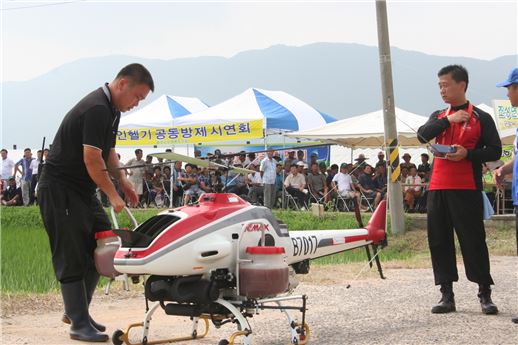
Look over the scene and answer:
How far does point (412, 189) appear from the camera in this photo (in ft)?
65.6

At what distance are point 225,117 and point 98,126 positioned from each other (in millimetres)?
18615

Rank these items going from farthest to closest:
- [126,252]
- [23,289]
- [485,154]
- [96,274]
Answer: [23,289], [485,154], [96,274], [126,252]

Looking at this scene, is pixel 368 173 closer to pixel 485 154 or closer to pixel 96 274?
pixel 485 154

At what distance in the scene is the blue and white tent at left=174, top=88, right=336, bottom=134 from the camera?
24.3 metres

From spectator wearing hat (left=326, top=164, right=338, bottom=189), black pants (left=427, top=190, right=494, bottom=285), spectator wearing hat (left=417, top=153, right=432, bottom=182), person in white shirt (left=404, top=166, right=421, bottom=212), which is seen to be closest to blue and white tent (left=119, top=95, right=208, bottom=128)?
spectator wearing hat (left=326, top=164, right=338, bottom=189)

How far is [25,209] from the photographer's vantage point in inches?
882

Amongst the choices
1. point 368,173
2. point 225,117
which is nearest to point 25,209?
point 225,117

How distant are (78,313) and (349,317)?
8.43 ft

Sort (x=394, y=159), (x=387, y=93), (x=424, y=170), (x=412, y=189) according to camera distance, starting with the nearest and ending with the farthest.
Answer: (x=394, y=159), (x=387, y=93), (x=412, y=189), (x=424, y=170)

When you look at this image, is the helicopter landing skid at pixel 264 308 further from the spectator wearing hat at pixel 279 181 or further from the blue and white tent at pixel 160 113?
the blue and white tent at pixel 160 113

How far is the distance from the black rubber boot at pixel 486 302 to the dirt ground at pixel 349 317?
0.07 m

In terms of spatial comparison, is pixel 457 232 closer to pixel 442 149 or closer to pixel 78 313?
pixel 442 149

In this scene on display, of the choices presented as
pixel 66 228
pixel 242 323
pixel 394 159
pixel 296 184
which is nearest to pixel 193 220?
pixel 242 323

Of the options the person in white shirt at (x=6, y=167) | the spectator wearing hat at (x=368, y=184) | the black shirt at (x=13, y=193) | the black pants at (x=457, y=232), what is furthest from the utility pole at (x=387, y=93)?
the person in white shirt at (x=6, y=167)
